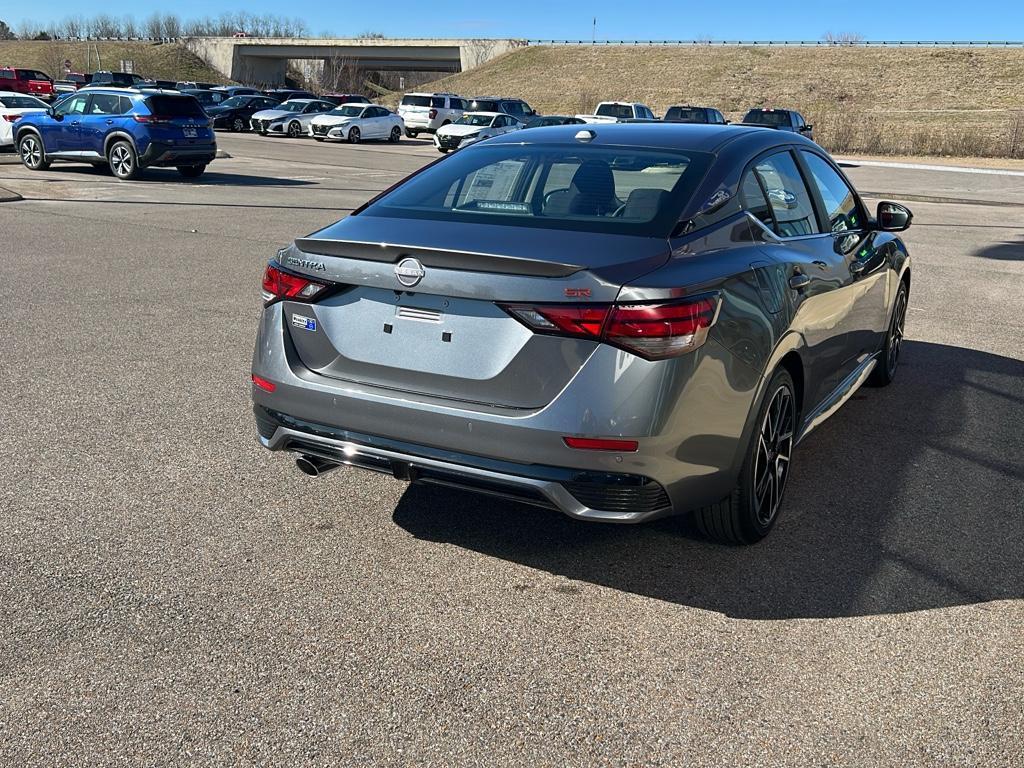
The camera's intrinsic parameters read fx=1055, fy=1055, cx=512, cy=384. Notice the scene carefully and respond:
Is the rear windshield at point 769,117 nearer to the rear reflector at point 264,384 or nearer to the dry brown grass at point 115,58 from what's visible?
the rear reflector at point 264,384

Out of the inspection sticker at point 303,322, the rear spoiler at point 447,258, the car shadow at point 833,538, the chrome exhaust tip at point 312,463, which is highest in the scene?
the rear spoiler at point 447,258

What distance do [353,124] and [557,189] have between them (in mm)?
35703

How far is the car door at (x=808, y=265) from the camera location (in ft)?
14.6

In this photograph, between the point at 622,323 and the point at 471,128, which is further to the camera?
the point at 471,128

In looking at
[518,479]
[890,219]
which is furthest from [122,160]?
[518,479]

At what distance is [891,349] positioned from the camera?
269 inches

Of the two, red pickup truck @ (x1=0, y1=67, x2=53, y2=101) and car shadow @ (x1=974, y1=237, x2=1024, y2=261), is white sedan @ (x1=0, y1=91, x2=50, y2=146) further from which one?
red pickup truck @ (x1=0, y1=67, x2=53, y2=101)

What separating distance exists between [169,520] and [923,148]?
40.9 m

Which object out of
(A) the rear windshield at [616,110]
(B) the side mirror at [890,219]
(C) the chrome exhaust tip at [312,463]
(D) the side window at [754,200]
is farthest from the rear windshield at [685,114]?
(C) the chrome exhaust tip at [312,463]

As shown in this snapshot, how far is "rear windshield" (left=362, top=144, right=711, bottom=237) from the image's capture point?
3977mm

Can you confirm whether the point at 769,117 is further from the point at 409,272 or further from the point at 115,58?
the point at 115,58

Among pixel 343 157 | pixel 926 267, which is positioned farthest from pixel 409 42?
pixel 926 267

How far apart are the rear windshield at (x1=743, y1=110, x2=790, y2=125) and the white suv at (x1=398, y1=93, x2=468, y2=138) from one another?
13431mm

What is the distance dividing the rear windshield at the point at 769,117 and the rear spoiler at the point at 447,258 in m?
32.9
